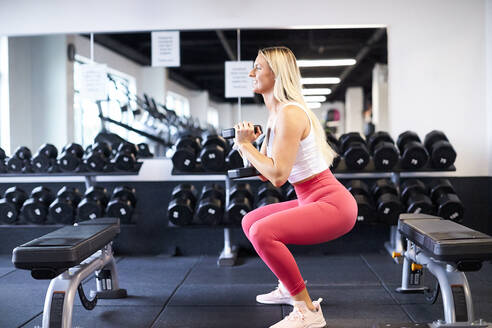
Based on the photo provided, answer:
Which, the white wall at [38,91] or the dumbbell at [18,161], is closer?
the dumbbell at [18,161]

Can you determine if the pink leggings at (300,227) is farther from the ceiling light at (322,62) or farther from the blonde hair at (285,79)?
the ceiling light at (322,62)

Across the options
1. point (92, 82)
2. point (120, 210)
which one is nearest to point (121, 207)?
point (120, 210)

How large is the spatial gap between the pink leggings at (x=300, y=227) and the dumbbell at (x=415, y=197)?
143cm

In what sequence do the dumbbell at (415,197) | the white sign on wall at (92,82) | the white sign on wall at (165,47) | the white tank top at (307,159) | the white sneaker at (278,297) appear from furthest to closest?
the white sign on wall at (92,82) → the white sign on wall at (165,47) → the dumbbell at (415,197) → the white sneaker at (278,297) → the white tank top at (307,159)

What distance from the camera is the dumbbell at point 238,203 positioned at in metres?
3.17

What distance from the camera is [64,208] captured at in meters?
3.30

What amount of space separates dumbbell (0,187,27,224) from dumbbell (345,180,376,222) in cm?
260

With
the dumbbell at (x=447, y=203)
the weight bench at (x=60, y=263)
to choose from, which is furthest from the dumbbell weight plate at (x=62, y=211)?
the dumbbell at (x=447, y=203)

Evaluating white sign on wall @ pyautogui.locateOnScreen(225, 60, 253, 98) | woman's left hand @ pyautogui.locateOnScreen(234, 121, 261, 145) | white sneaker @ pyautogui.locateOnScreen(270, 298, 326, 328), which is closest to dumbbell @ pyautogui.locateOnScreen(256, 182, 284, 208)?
white sign on wall @ pyautogui.locateOnScreen(225, 60, 253, 98)

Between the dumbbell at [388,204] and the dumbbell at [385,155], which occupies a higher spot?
the dumbbell at [385,155]

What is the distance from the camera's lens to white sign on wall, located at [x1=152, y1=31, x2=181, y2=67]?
3.73 m

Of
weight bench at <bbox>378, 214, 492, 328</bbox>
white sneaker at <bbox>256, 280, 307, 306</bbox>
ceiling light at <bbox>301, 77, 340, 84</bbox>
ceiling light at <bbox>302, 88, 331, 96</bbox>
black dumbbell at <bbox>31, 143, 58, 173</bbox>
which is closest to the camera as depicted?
weight bench at <bbox>378, 214, 492, 328</bbox>

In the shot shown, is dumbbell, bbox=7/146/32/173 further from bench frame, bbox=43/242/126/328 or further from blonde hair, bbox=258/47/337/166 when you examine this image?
blonde hair, bbox=258/47/337/166

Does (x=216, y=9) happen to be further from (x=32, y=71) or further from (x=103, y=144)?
(x=32, y=71)
